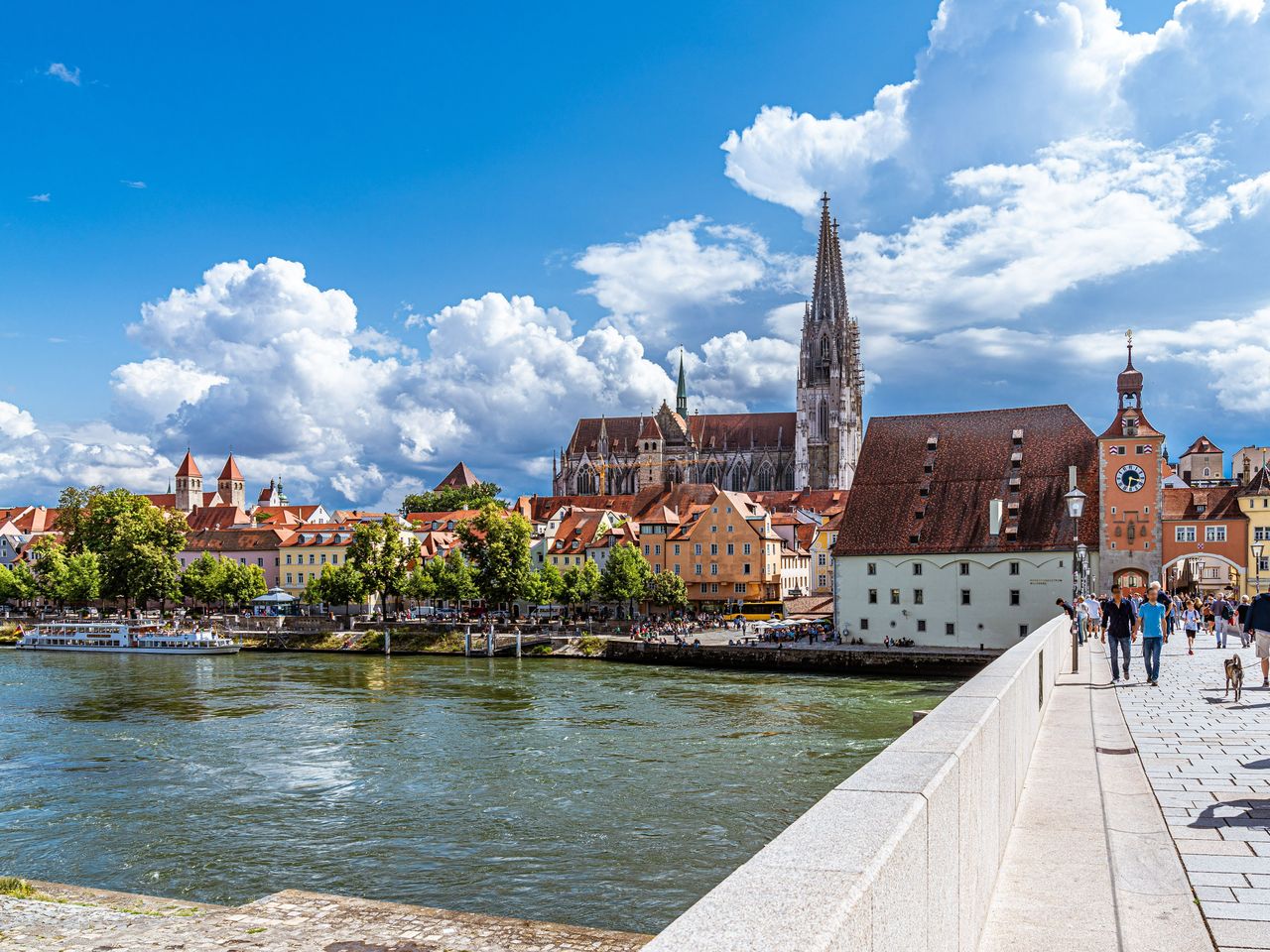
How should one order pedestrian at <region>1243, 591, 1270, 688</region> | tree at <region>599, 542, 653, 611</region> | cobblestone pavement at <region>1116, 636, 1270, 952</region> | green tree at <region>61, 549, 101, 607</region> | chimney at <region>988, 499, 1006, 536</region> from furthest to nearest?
green tree at <region>61, 549, 101, 607</region> < tree at <region>599, 542, 653, 611</region> < chimney at <region>988, 499, 1006, 536</region> < pedestrian at <region>1243, 591, 1270, 688</region> < cobblestone pavement at <region>1116, 636, 1270, 952</region>

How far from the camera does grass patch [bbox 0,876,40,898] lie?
45.1ft

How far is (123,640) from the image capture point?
78750 millimetres

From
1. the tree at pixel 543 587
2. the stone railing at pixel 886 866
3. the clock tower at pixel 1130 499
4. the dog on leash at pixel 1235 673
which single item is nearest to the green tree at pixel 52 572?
the tree at pixel 543 587

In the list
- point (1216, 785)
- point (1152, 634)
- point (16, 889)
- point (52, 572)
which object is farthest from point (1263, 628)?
point (52, 572)

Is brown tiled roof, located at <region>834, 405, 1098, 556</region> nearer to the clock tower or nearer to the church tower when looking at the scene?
the clock tower

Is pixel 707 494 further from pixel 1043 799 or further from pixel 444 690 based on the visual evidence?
pixel 1043 799

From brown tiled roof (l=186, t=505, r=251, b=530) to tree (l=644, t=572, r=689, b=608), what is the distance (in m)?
61.7

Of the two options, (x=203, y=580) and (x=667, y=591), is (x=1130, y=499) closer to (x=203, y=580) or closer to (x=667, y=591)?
(x=667, y=591)

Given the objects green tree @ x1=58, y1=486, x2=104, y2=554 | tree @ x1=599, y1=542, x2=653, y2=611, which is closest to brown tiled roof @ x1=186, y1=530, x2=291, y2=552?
green tree @ x1=58, y1=486, x2=104, y2=554

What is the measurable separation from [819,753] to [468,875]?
13406 millimetres

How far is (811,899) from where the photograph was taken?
2.86 m

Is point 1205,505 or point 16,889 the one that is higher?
point 1205,505

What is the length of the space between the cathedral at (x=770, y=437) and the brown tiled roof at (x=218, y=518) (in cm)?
4747

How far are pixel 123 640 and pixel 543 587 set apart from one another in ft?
98.2
